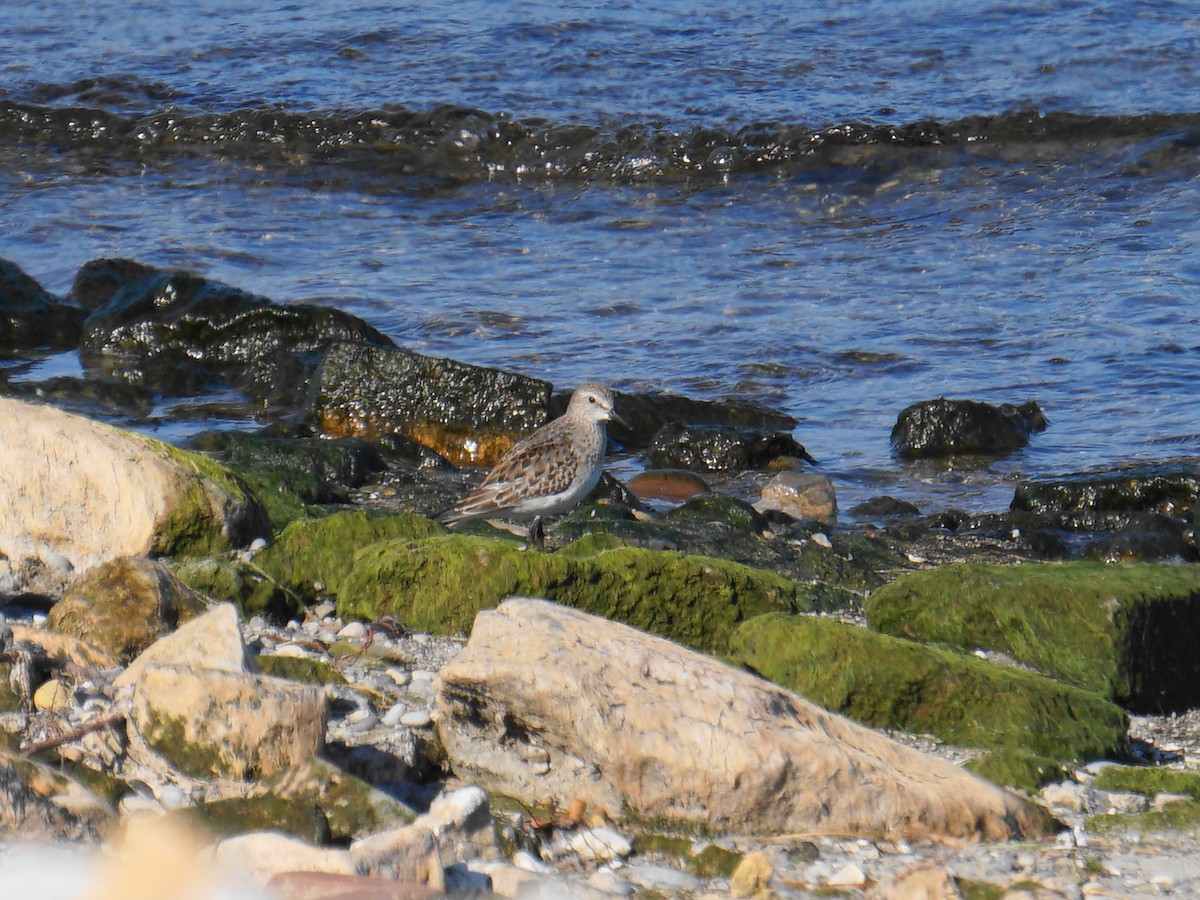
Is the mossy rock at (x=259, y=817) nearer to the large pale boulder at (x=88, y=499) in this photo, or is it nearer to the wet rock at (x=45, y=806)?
the wet rock at (x=45, y=806)

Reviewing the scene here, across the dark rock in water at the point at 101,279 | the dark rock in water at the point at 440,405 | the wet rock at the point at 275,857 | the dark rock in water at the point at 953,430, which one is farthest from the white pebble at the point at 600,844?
the dark rock in water at the point at 101,279

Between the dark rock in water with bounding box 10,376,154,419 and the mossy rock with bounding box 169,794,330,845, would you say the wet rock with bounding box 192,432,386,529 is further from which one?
the mossy rock with bounding box 169,794,330,845

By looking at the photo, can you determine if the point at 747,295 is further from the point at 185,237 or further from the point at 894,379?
the point at 185,237

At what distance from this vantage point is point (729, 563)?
17.9 ft

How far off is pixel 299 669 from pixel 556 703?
886 millimetres

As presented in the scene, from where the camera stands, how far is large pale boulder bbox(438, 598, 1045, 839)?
3.65 m

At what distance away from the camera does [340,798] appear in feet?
11.3

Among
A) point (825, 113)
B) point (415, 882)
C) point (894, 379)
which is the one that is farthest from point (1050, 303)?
point (415, 882)

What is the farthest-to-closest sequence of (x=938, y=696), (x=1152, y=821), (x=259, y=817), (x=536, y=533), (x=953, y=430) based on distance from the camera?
(x=953, y=430)
(x=536, y=533)
(x=938, y=696)
(x=1152, y=821)
(x=259, y=817)

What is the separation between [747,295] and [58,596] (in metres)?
8.01

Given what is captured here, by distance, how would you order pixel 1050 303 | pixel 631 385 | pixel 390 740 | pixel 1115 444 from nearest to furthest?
pixel 390 740
pixel 1115 444
pixel 631 385
pixel 1050 303

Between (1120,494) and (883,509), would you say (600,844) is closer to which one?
(883,509)

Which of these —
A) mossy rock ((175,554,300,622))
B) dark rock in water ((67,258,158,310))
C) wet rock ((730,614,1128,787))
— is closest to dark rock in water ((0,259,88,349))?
dark rock in water ((67,258,158,310))

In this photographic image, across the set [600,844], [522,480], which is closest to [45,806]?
[600,844]
